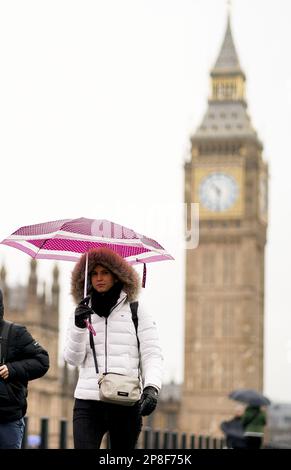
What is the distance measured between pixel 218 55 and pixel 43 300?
2648cm

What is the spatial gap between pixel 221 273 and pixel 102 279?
221 ft

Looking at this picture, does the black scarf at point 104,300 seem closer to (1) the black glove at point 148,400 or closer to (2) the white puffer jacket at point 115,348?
(2) the white puffer jacket at point 115,348

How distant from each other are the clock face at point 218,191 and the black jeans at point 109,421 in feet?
216

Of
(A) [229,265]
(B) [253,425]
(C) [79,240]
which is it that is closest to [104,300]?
(C) [79,240]

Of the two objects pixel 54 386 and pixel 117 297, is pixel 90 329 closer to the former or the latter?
pixel 117 297

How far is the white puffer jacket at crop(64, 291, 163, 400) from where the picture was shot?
6.34m

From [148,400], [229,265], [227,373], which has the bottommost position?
[148,400]

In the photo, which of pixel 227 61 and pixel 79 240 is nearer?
pixel 79 240

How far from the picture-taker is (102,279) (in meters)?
6.48

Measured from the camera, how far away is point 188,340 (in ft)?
241

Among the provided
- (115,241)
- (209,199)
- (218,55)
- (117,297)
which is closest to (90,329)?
(117,297)

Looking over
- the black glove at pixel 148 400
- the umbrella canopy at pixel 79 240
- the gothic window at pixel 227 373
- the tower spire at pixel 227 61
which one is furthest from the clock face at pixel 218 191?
the black glove at pixel 148 400

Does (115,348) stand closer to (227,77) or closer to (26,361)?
(26,361)

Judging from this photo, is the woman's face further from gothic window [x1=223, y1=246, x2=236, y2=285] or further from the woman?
gothic window [x1=223, y1=246, x2=236, y2=285]
